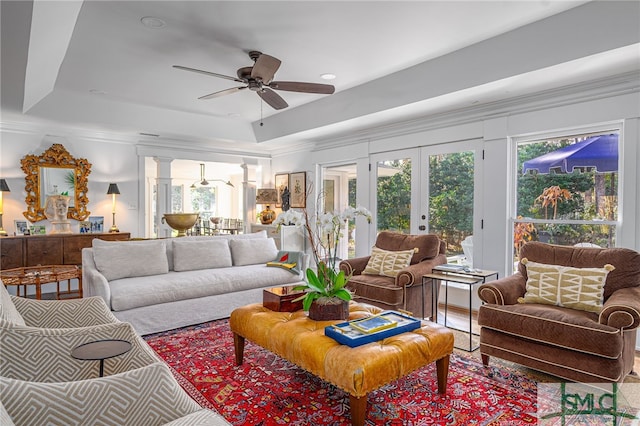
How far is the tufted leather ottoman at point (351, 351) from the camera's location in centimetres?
198

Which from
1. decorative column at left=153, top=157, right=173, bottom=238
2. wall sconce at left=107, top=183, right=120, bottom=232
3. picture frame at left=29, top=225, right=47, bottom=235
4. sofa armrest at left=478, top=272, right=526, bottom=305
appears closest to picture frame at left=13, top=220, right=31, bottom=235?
picture frame at left=29, top=225, right=47, bottom=235

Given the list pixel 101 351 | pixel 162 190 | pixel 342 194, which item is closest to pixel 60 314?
pixel 101 351

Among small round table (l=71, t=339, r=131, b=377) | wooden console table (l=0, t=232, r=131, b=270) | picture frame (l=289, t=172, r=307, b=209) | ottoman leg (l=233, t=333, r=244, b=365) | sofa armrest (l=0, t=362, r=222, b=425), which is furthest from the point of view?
picture frame (l=289, t=172, r=307, b=209)

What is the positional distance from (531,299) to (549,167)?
1705 mm

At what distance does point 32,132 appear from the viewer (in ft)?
17.9

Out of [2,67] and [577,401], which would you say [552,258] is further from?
[2,67]

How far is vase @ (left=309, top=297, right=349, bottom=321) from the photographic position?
258cm

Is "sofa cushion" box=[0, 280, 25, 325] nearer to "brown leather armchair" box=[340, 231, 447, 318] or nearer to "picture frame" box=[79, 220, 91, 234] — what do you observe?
"brown leather armchair" box=[340, 231, 447, 318]

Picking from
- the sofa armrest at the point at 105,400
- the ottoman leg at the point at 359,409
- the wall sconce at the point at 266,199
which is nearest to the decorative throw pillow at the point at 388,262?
the ottoman leg at the point at 359,409

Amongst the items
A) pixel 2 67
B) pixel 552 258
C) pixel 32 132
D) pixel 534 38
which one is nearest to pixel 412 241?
pixel 552 258

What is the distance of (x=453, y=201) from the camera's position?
4.83 m

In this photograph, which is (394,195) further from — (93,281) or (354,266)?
(93,281)

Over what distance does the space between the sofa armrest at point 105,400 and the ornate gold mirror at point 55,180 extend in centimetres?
550

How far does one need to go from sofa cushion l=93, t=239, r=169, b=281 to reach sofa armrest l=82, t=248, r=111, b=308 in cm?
8
